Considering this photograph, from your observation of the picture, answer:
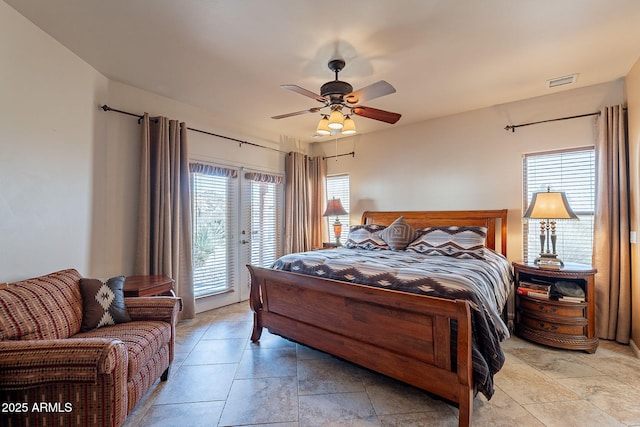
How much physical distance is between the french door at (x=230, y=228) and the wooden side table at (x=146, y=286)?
827mm

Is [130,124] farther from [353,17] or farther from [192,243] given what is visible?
[353,17]

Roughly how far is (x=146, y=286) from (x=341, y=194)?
3530mm

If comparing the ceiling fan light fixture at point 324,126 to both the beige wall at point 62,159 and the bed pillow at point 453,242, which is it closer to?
the bed pillow at point 453,242

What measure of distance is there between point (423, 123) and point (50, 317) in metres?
4.61

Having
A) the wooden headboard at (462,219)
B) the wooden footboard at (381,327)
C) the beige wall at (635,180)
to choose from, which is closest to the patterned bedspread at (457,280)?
the wooden footboard at (381,327)

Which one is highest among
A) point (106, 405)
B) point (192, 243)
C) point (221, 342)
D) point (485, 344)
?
point (192, 243)

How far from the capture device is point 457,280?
1.95 meters

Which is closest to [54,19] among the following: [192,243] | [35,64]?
[35,64]

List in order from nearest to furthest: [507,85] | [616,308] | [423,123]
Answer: [616,308] → [507,85] → [423,123]

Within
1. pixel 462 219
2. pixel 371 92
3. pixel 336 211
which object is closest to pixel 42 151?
pixel 371 92

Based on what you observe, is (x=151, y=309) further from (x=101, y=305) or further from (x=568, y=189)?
(x=568, y=189)

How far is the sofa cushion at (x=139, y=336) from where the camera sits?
5.76 ft

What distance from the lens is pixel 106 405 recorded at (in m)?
1.46

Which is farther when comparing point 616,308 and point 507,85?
point 507,85
